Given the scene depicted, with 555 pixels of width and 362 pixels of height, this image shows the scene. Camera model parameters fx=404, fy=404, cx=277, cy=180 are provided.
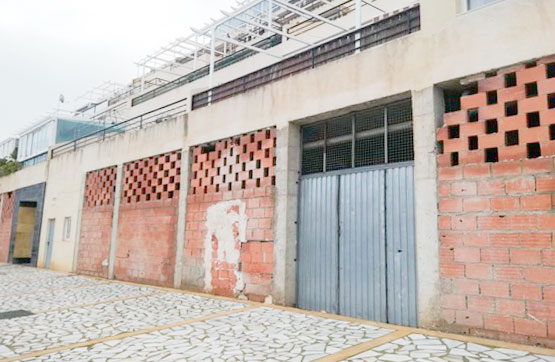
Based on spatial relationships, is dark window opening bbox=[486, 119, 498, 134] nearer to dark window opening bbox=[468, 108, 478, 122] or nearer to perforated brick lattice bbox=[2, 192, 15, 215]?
dark window opening bbox=[468, 108, 478, 122]

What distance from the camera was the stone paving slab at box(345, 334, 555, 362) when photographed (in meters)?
4.27

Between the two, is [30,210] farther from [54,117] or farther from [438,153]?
[438,153]

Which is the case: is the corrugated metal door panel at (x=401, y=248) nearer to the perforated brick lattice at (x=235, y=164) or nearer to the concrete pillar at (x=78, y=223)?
the perforated brick lattice at (x=235, y=164)

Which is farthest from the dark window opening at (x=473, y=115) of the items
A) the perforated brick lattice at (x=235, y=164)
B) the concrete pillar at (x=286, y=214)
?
the perforated brick lattice at (x=235, y=164)

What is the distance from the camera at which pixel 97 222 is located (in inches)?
557

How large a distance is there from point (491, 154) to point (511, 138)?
0.32m

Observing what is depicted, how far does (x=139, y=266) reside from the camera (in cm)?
1168

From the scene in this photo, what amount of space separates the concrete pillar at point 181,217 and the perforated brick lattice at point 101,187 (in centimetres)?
414

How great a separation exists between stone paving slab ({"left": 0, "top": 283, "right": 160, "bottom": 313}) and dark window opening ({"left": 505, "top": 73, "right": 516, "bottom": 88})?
8407 mm

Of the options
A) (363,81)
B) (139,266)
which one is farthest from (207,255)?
(363,81)

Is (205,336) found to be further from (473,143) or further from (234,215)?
(473,143)

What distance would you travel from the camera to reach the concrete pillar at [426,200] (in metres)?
5.72

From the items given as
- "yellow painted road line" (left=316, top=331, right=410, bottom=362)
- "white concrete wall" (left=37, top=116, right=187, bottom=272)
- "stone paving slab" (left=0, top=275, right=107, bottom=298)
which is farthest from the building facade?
"stone paving slab" (left=0, top=275, right=107, bottom=298)

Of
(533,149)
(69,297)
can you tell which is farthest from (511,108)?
(69,297)
